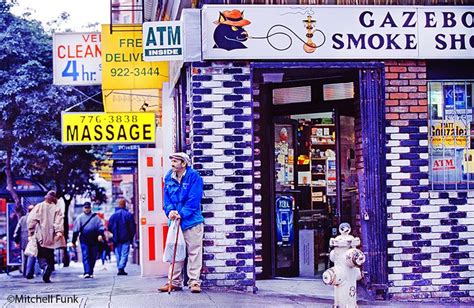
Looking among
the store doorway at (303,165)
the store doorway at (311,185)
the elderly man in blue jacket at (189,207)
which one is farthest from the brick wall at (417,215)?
the elderly man in blue jacket at (189,207)

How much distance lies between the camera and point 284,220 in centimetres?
1288

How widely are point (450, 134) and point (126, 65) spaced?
17.7 feet

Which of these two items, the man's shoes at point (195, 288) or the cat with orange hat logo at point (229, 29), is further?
the cat with orange hat logo at point (229, 29)

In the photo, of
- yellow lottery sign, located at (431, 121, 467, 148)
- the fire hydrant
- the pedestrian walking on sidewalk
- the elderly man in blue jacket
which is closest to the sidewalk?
the elderly man in blue jacket


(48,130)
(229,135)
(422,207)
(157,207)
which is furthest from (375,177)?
(48,130)

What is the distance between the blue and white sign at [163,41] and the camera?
35.8 feet

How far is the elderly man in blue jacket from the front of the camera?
1047cm

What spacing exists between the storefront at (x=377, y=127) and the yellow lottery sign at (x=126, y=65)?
8.24 ft

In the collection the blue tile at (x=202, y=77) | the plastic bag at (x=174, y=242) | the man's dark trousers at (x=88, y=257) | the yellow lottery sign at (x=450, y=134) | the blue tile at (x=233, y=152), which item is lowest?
the man's dark trousers at (x=88, y=257)

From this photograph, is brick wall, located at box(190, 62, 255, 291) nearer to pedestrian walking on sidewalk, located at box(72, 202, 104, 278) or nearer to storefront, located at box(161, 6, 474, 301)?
storefront, located at box(161, 6, 474, 301)

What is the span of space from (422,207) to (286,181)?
2483mm

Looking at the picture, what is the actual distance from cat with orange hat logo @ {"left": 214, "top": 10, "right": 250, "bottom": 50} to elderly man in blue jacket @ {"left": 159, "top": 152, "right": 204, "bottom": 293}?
1.43m

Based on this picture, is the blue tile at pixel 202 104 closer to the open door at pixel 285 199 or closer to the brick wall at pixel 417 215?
the brick wall at pixel 417 215

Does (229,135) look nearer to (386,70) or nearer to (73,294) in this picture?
(386,70)
